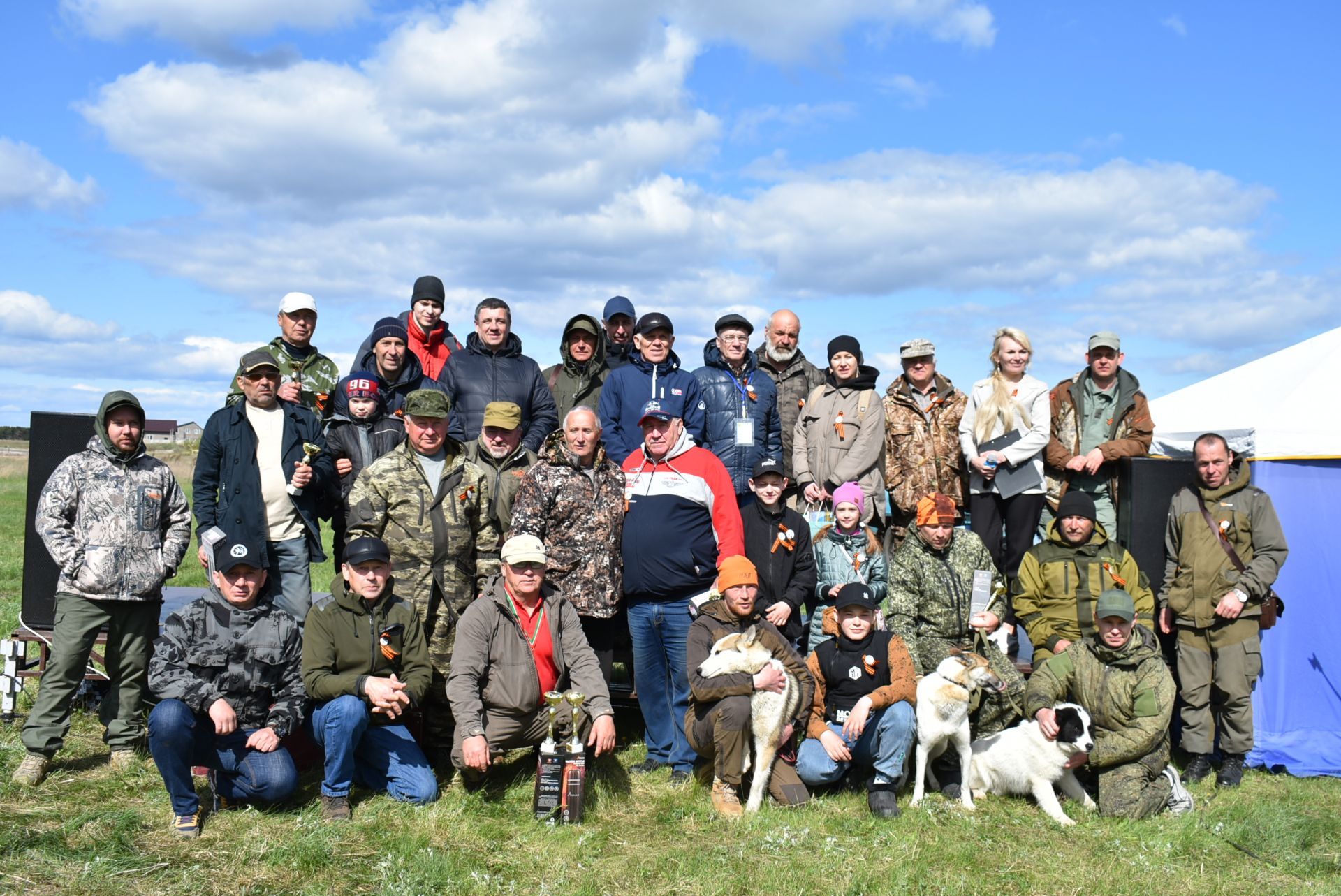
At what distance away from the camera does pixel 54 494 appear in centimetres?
547

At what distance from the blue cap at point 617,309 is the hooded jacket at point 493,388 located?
927 millimetres

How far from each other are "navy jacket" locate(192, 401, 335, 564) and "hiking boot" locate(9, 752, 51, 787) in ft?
4.89

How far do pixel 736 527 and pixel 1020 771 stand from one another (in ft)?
6.89

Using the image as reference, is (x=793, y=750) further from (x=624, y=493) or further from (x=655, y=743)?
(x=624, y=493)

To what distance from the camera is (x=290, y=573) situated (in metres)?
6.04

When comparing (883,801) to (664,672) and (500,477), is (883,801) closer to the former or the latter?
(664,672)

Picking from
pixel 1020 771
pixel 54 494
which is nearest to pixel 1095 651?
pixel 1020 771

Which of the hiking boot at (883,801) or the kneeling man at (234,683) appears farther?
the hiking boot at (883,801)

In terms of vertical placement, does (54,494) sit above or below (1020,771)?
above

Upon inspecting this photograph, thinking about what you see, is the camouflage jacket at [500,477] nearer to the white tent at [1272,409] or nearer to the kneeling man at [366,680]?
the kneeling man at [366,680]

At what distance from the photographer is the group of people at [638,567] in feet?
16.7

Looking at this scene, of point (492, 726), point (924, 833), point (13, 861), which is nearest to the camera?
point (13, 861)

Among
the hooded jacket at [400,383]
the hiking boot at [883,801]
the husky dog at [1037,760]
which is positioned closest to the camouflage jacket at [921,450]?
the husky dog at [1037,760]

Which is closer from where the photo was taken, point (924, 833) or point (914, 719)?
point (924, 833)
